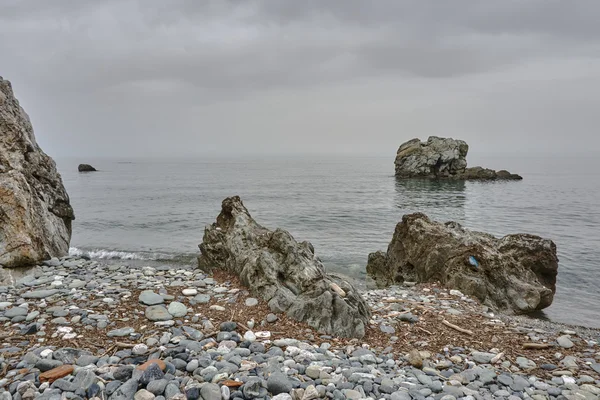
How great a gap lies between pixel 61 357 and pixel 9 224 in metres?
7.65

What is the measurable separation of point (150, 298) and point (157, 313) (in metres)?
0.83

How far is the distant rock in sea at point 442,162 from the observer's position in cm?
7988

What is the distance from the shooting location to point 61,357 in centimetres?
565

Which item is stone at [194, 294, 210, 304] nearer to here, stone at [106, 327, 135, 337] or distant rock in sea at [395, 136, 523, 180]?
stone at [106, 327, 135, 337]

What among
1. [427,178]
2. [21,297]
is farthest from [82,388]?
[427,178]

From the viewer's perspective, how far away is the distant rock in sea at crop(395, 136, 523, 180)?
79.9 metres

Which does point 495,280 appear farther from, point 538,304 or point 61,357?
point 61,357

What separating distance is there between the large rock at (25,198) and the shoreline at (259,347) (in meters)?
2.21

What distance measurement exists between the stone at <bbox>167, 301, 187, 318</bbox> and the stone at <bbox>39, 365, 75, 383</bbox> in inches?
96.9

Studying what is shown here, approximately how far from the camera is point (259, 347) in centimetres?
649

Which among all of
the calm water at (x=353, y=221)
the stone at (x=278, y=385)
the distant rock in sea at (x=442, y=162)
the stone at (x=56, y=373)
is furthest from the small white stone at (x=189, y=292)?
the distant rock in sea at (x=442, y=162)

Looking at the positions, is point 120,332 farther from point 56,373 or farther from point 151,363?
point 151,363

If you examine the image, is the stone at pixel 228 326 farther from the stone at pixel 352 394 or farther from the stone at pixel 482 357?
the stone at pixel 482 357

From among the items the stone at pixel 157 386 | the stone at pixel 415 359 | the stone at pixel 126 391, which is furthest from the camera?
the stone at pixel 415 359
